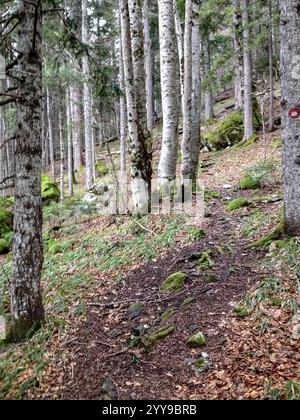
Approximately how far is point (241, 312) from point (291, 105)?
3205 millimetres

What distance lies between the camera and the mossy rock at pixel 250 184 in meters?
10.1

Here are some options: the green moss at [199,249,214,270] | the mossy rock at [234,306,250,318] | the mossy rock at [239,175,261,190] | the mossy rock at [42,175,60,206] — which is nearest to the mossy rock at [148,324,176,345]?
the mossy rock at [234,306,250,318]

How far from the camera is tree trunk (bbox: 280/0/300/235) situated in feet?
17.3

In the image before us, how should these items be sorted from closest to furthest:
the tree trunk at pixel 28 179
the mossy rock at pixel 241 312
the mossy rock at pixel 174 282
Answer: the mossy rock at pixel 241 312 → the tree trunk at pixel 28 179 → the mossy rock at pixel 174 282

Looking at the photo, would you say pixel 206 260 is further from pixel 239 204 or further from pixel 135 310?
pixel 239 204

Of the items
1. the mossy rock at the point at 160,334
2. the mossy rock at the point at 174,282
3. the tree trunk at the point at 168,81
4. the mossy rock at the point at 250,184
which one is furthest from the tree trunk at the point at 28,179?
the mossy rock at the point at 250,184

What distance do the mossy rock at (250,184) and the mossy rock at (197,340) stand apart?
6465mm

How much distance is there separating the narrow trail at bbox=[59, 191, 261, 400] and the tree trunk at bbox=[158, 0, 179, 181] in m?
3.52

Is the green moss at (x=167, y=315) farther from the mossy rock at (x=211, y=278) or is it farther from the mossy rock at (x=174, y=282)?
the mossy rock at (x=211, y=278)

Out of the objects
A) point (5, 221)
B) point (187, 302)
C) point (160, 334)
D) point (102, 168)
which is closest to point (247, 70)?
point (102, 168)

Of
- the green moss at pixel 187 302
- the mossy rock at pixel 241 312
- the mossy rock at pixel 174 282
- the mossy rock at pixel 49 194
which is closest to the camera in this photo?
the mossy rock at pixel 241 312

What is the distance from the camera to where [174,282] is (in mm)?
5797

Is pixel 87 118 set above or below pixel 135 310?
above
